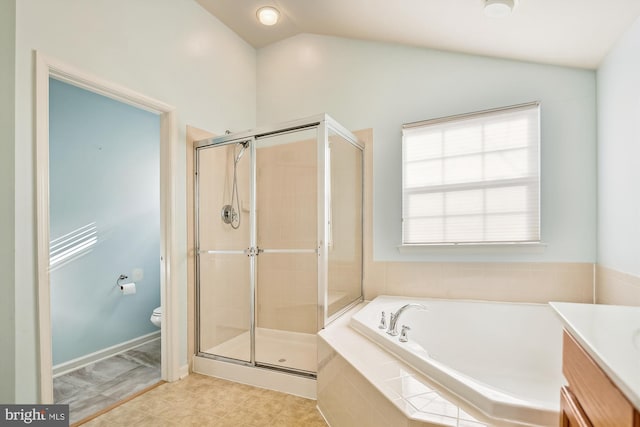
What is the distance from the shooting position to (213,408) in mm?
2055

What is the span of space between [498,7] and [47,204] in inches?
102

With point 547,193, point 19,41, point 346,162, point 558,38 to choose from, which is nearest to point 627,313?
point 547,193

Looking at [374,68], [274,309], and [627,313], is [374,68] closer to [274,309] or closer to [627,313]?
[274,309]

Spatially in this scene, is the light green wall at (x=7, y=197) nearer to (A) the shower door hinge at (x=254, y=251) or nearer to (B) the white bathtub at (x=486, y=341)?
(A) the shower door hinge at (x=254, y=251)

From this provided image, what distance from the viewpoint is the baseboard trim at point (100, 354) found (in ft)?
8.66

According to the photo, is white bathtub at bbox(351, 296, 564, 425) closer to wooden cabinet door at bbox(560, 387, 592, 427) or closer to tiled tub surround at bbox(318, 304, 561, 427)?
tiled tub surround at bbox(318, 304, 561, 427)

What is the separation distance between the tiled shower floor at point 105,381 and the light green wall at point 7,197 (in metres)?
0.62

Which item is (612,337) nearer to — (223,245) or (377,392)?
(377,392)

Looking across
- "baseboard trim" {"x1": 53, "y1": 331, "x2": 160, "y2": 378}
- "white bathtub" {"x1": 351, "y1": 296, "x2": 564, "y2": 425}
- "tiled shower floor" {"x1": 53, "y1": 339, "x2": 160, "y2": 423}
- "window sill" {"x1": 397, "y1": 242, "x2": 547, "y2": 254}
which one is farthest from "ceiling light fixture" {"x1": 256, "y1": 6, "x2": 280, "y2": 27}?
"baseboard trim" {"x1": 53, "y1": 331, "x2": 160, "y2": 378}

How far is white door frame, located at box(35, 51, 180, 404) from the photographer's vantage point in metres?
1.69

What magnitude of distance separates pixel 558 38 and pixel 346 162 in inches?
58.3

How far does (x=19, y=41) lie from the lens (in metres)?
1.63

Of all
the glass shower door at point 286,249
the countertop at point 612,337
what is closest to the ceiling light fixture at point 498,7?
the glass shower door at point 286,249

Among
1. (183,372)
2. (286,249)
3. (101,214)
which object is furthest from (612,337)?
(101,214)
